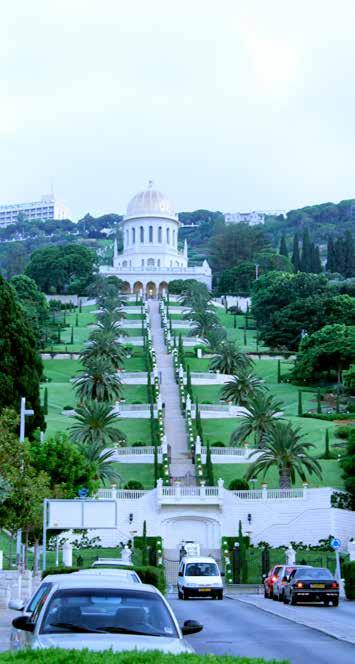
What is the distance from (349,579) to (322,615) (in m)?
8.77

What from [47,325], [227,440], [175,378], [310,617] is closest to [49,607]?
[310,617]

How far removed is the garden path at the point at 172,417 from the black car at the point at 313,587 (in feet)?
100

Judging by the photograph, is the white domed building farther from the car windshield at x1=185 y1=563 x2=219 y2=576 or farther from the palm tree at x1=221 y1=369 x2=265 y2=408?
the car windshield at x1=185 y1=563 x2=219 y2=576

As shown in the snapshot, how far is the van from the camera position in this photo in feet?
123

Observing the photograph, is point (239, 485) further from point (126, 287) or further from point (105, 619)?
point (126, 287)

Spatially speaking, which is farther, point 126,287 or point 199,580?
point 126,287

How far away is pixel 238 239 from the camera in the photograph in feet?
624

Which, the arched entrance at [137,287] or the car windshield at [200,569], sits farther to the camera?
the arched entrance at [137,287]

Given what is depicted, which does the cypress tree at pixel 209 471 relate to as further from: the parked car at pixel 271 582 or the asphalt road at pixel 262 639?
the asphalt road at pixel 262 639

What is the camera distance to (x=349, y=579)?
120ft

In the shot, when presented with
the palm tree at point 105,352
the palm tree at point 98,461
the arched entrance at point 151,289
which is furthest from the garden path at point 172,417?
the arched entrance at point 151,289

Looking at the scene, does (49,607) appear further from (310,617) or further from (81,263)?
(81,263)

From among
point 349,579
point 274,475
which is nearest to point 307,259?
point 274,475

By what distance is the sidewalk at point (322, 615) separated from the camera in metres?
22.6
